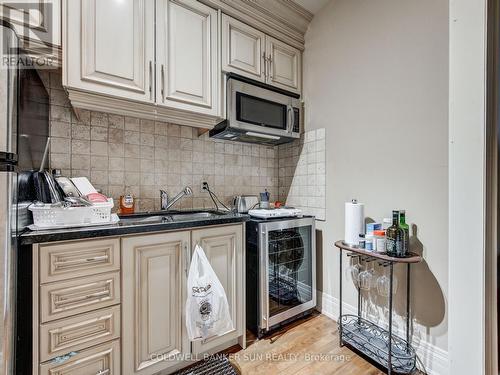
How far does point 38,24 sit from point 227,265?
1.61m

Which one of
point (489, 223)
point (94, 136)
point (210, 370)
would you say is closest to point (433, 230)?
point (489, 223)

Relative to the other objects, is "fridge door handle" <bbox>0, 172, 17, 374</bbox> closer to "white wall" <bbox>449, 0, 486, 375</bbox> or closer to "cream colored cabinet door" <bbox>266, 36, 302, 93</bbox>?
"cream colored cabinet door" <bbox>266, 36, 302, 93</bbox>

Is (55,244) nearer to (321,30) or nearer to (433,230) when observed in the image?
(433,230)

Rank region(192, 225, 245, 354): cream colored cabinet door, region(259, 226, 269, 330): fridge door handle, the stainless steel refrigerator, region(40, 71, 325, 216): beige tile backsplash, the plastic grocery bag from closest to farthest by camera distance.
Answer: the stainless steel refrigerator
the plastic grocery bag
region(192, 225, 245, 354): cream colored cabinet door
region(40, 71, 325, 216): beige tile backsplash
region(259, 226, 269, 330): fridge door handle

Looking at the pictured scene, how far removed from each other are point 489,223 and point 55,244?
1.87m

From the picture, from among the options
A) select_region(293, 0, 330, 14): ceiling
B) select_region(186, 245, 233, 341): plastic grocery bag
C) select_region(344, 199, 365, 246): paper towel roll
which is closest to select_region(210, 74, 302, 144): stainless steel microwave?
select_region(293, 0, 330, 14): ceiling

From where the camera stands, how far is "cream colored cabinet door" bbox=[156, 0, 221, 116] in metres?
1.55

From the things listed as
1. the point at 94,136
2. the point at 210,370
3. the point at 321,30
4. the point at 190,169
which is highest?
the point at 321,30

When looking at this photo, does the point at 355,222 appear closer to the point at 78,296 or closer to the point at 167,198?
the point at 167,198

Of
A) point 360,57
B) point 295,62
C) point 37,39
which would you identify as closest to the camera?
point 37,39

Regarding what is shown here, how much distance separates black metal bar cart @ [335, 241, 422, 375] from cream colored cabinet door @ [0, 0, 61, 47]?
202 centimetres

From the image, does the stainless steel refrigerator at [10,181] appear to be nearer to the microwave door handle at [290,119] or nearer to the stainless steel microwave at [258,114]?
the stainless steel microwave at [258,114]

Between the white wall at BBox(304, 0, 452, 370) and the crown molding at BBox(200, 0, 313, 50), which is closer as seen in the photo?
the white wall at BBox(304, 0, 452, 370)

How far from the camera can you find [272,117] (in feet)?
6.61
